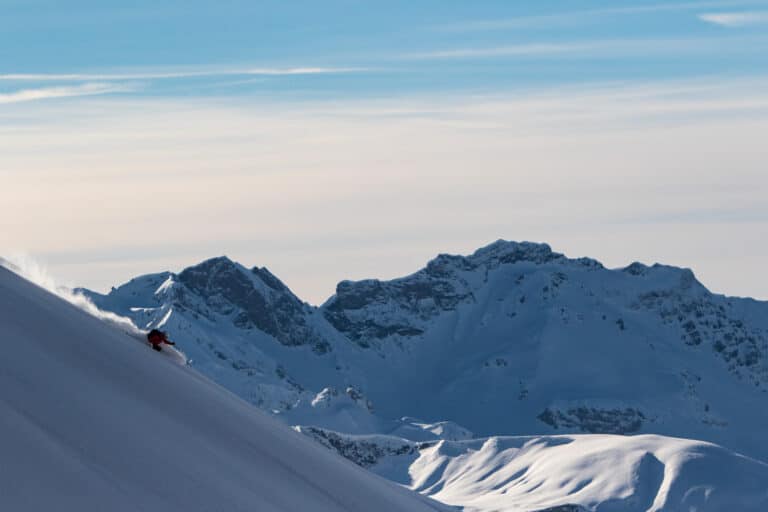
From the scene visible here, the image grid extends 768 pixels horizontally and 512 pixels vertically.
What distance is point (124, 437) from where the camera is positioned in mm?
10203

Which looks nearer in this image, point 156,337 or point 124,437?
point 124,437

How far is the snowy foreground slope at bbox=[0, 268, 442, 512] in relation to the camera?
29.0 feet

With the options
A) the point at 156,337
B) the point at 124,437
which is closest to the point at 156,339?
the point at 156,337

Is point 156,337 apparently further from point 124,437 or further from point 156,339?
point 124,437

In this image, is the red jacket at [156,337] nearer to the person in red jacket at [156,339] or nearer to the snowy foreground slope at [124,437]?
the person in red jacket at [156,339]

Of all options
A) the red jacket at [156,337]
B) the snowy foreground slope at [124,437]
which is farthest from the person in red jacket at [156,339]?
the snowy foreground slope at [124,437]

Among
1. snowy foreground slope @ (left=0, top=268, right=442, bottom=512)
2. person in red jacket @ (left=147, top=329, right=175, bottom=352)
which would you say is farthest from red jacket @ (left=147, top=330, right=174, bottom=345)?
snowy foreground slope @ (left=0, top=268, right=442, bottom=512)

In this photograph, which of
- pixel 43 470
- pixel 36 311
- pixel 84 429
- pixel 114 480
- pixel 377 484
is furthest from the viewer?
pixel 377 484

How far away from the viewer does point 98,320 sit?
14.2 metres

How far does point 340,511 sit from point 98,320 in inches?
118

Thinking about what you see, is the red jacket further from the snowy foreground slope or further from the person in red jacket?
the snowy foreground slope

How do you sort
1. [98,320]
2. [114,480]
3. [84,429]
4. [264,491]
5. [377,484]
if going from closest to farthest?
[114,480] → [84,429] → [264,491] → [98,320] → [377,484]

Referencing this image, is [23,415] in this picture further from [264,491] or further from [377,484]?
[377,484]

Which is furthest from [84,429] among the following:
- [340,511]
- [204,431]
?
[340,511]
